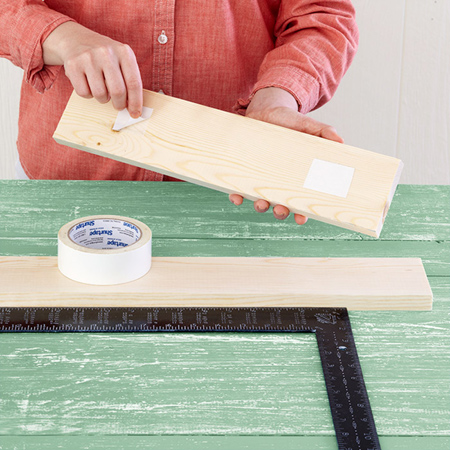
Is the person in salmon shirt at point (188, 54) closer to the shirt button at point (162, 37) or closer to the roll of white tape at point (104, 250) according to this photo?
the shirt button at point (162, 37)

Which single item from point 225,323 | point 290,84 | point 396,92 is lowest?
point 396,92

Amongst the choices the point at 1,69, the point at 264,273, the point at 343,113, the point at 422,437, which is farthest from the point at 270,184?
the point at 1,69

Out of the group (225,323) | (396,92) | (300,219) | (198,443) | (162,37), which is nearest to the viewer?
(198,443)

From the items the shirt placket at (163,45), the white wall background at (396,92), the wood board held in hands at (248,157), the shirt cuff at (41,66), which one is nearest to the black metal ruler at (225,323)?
the wood board held in hands at (248,157)

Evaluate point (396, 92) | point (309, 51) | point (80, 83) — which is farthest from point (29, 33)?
point (396, 92)

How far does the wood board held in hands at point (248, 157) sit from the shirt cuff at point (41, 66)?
0.41ft

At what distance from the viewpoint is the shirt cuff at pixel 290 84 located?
134 centimetres

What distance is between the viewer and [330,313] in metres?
1.00

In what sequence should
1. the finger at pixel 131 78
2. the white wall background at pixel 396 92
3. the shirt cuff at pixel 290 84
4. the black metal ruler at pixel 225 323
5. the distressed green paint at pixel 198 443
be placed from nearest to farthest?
the distressed green paint at pixel 198 443 → the black metal ruler at pixel 225 323 → the finger at pixel 131 78 → the shirt cuff at pixel 290 84 → the white wall background at pixel 396 92

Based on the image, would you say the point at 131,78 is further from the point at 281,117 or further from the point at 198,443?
the point at 198,443

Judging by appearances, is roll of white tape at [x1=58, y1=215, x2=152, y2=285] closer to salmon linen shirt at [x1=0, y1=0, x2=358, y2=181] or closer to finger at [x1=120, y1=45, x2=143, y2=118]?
finger at [x1=120, y1=45, x2=143, y2=118]

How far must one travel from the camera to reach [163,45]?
1416 mm

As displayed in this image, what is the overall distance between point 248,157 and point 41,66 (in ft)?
1.52

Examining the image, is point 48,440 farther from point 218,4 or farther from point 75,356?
point 218,4
